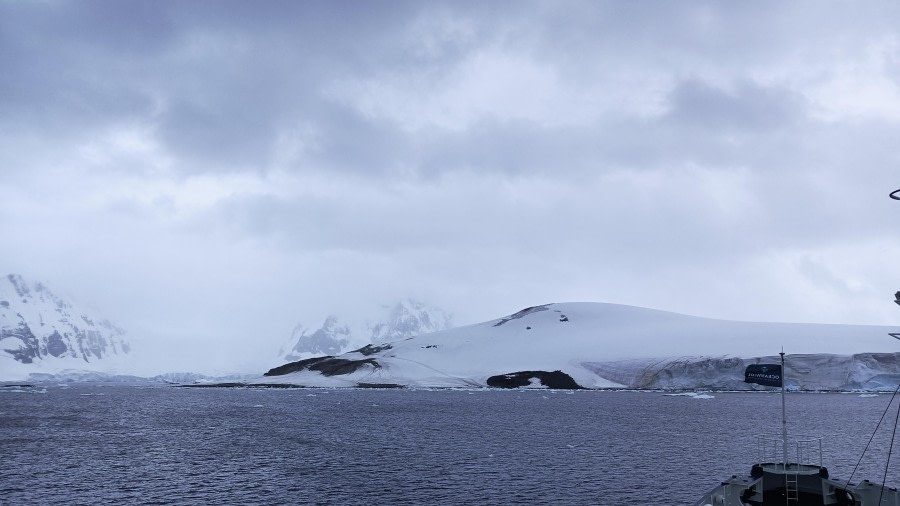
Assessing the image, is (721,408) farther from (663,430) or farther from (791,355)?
(791,355)

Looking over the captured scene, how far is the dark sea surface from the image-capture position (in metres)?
48.4

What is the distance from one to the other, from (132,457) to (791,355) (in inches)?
7369

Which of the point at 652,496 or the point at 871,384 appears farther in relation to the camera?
the point at 871,384

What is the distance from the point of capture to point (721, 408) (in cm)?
13762

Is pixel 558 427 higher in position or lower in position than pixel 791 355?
lower

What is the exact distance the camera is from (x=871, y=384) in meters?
192

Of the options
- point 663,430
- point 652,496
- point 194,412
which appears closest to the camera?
point 652,496

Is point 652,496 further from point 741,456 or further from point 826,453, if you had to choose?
point 826,453

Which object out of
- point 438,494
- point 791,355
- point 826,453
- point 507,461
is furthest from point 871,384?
point 438,494

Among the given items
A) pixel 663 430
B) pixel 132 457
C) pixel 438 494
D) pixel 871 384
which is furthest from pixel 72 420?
pixel 871 384

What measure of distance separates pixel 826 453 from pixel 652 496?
32148 mm

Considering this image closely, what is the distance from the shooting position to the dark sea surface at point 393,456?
48375mm

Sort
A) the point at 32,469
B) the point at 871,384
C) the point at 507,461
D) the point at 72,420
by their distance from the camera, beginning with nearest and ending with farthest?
the point at 32,469 < the point at 507,461 < the point at 72,420 < the point at 871,384

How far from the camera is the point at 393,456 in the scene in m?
65.8
